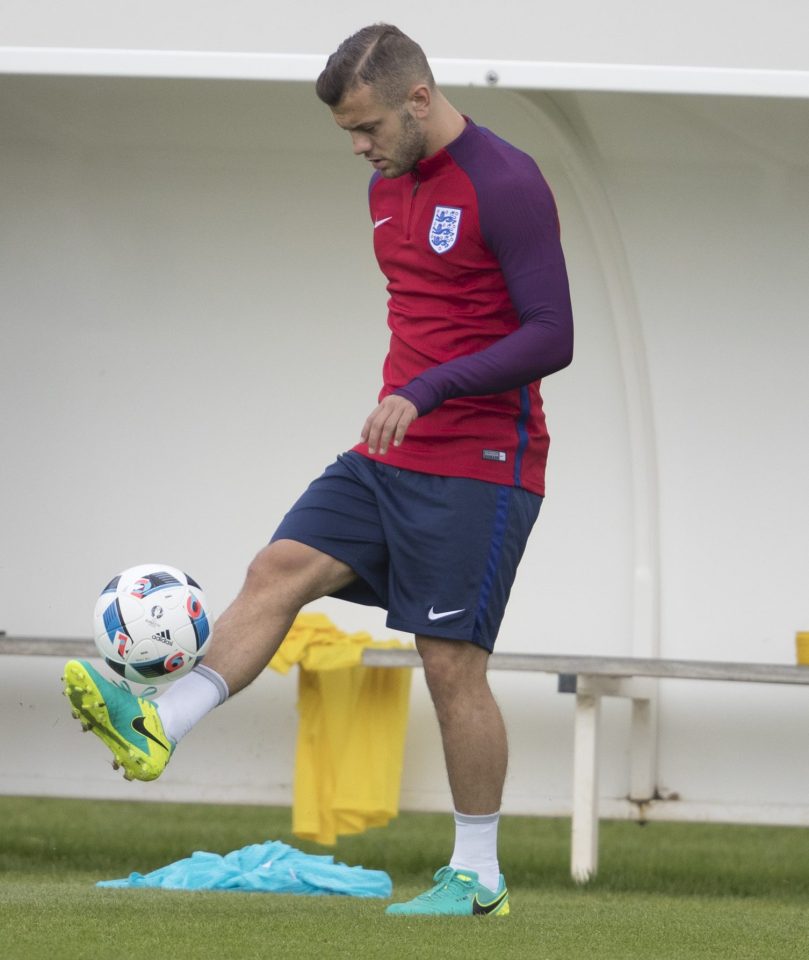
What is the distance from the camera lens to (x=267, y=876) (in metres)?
4.73

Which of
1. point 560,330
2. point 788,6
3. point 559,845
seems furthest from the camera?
point 559,845

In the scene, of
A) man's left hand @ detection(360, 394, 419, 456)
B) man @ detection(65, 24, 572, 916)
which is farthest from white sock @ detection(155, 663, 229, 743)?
man's left hand @ detection(360, 394, 419, 456)

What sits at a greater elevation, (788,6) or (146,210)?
(788,6)

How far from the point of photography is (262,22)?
5.43 m

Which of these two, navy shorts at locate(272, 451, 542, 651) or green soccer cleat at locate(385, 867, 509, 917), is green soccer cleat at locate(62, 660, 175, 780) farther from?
green soccer cleat at locate(385, 867, 509, 917)

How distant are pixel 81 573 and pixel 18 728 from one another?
24.6 inches

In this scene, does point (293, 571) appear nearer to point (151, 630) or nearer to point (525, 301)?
point (151, 630)

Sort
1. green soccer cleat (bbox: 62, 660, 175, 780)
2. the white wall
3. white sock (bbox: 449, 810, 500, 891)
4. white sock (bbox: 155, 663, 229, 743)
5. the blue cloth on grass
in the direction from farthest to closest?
the white wall
the blue cloth on grass
white sock (bbox: 449, 810, 500, 891)
white sock (bbox: 155, 663, 229, 743)
green soccer cleat (bbox: 62, 660, 175, 780)

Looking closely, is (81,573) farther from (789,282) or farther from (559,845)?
(789,282)

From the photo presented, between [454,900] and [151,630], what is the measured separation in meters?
0.90

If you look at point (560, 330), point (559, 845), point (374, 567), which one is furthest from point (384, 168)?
point (559, 845)

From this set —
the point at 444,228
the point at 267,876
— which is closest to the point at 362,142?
the point at 444,228

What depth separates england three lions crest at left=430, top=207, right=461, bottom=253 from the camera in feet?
12.4

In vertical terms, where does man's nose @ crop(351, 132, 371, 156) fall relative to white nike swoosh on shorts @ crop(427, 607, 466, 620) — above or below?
above
